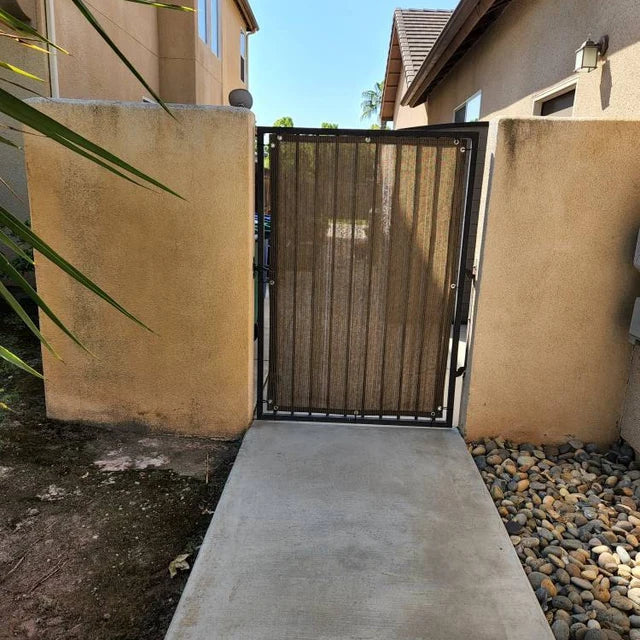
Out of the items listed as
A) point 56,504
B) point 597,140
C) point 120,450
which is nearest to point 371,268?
point 597,140

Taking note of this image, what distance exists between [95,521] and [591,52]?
4.62 m

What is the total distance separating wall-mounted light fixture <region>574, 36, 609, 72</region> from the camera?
3848 millimetres

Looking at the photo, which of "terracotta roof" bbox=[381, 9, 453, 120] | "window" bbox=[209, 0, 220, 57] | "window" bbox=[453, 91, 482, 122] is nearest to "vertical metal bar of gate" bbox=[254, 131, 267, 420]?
"window" bbox=[453, 91, 482, 122]

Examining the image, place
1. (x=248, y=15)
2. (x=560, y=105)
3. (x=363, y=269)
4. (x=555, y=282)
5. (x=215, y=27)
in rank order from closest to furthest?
(x=555, y=282), (x=363, y=269), (x=560, y=105), (x=215, y=27), (x=248, y=15)

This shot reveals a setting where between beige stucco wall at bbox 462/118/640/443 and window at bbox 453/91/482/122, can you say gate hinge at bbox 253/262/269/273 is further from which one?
window at bbox 453/91/482/122

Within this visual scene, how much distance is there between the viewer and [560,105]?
488cm

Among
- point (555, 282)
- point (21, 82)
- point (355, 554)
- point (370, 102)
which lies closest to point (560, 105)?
point (555, 282)

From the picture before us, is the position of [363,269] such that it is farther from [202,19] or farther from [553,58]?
[202,19]

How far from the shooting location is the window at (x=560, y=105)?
4.62 m

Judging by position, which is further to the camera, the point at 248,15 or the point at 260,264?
the point at 248,15

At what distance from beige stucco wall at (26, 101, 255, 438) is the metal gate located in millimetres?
235

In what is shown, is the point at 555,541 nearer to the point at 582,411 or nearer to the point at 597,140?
the point at 582,411

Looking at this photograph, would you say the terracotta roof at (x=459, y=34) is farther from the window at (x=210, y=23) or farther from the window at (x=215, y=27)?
the window at (x=215, y=27)

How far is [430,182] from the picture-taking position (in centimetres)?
332
